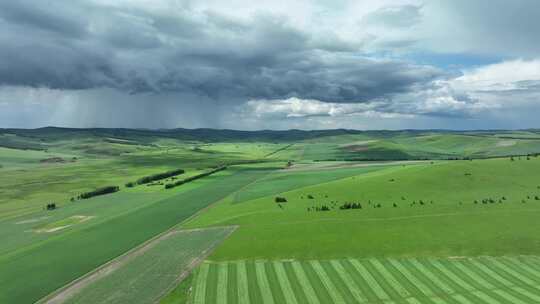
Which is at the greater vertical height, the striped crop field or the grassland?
the striped crop field

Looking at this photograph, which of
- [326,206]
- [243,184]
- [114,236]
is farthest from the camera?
[243,184]

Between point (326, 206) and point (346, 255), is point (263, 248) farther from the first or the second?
point (326, 206)

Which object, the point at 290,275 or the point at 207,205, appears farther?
the point at 207,205

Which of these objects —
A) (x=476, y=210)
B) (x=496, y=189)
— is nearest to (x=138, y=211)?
(x=476, y=210)

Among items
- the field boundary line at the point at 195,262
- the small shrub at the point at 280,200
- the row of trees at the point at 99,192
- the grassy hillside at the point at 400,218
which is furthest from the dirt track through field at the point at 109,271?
the row of trees at the point at 99,192

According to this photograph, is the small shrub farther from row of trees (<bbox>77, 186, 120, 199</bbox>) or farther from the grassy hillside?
row of trees (<bbox>77, 186, 120, 199</bbox>)

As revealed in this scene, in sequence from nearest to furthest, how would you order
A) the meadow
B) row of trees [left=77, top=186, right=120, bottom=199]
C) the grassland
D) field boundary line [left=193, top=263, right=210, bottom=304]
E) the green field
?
field boundary line [left=193, top=263, right=210, bottom=304], the meadow, the green field, the grassland, row of trees [left=77, top=186, right=120, bottom=199]

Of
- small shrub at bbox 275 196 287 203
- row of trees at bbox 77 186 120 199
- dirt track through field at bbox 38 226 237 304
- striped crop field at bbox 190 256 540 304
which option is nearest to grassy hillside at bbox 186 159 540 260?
small shrub at bbox 275 196 287 203

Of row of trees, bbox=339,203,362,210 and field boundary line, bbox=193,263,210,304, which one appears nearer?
field boundary line, bbox=193,263,210,304

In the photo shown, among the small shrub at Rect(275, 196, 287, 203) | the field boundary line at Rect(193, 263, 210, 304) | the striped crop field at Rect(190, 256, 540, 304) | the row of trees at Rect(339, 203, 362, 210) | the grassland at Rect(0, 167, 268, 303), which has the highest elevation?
the row of trees at Rect(339, 203, 362, 210)
